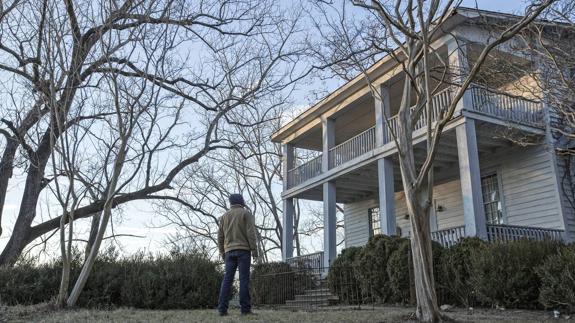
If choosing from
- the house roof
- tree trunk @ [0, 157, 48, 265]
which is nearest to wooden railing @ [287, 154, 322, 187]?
the house roof

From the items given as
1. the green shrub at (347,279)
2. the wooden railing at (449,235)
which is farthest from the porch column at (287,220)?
the wooden railing at (449,235)

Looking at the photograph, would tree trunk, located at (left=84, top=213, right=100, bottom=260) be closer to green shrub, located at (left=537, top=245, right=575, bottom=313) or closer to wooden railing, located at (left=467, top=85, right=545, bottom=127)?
wooden railing, located at (left=467, top=85, right=545, bottom=127)

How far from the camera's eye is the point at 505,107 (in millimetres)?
12734

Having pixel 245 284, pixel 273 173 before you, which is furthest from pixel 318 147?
Result: pixel 245 284

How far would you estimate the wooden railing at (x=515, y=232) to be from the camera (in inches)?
457

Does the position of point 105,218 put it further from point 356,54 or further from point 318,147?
point 318,147

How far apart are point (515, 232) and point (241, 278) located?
26.9ft

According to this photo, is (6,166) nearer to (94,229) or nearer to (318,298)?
(94,229)

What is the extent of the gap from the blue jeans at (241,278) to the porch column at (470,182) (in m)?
6.49

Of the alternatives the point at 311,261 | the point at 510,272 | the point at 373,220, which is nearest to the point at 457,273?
the point at 510,272

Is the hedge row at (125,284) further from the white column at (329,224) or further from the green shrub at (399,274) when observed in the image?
the white column at (329,224)

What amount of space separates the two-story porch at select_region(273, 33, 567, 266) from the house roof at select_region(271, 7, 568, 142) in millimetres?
50

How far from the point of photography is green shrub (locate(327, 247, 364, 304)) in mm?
11883

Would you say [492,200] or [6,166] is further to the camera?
[6,166]
